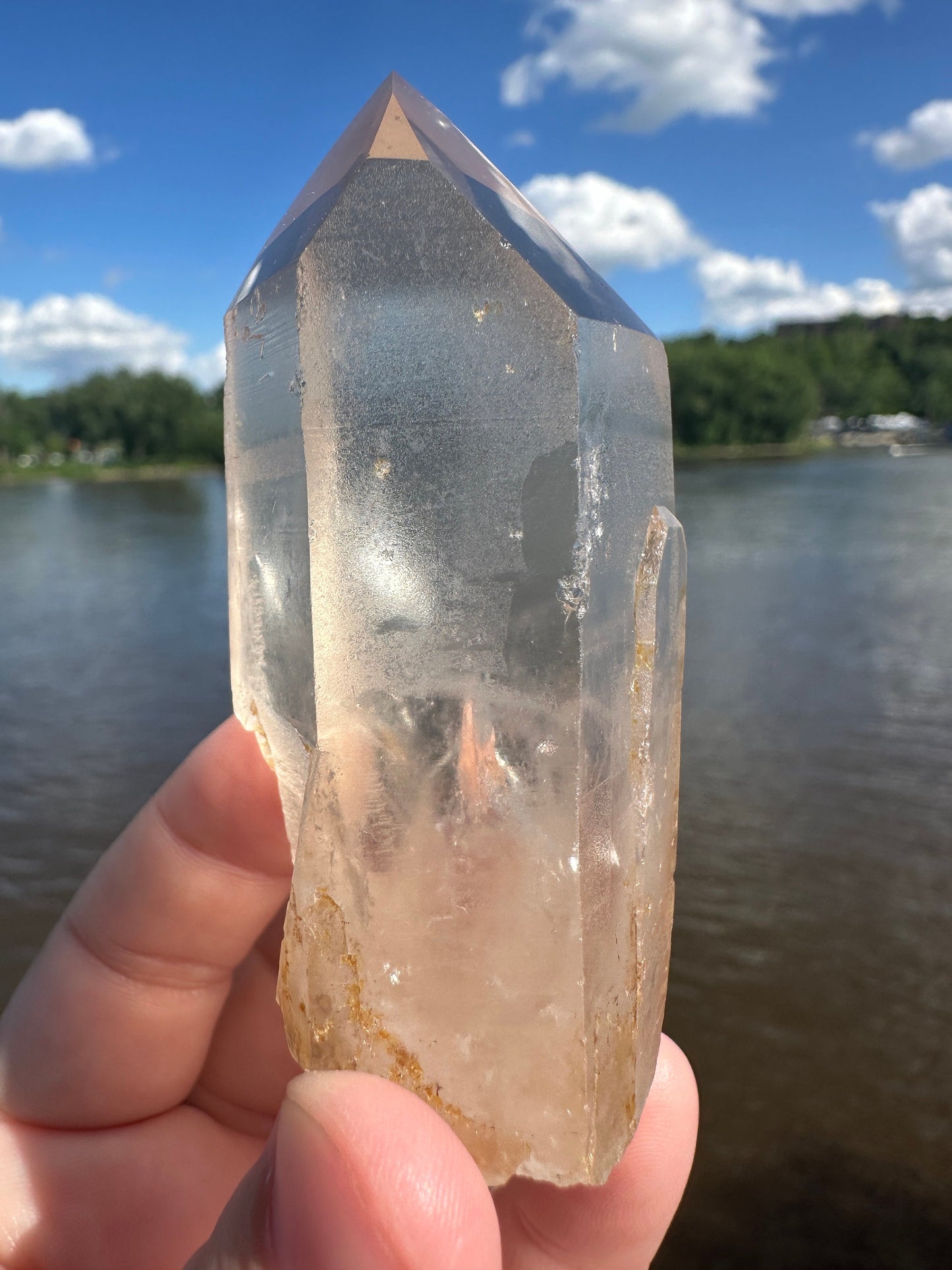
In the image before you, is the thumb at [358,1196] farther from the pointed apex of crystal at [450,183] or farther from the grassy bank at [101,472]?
the grassy bank at [101,472]

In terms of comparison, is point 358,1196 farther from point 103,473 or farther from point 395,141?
point 103,473

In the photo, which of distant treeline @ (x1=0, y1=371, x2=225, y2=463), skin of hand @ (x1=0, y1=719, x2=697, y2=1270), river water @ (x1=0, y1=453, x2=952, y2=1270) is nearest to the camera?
skin of hand @ (x1=0, y1=719, x2=697, y2=1270)

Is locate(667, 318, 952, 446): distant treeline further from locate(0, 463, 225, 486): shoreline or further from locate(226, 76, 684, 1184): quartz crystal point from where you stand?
locate(226, 76, 684, 1184): quartz crystal point

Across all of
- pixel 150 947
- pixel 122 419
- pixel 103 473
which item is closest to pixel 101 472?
pixel 103 473

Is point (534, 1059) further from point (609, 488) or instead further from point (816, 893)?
point (816, 893)

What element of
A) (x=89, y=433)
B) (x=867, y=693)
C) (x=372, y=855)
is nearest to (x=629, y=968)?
(x=372, y=855)

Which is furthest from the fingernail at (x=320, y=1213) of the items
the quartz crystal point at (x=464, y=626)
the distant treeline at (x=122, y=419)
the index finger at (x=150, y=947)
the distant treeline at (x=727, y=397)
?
the distant treeline at (x=122, y=419)

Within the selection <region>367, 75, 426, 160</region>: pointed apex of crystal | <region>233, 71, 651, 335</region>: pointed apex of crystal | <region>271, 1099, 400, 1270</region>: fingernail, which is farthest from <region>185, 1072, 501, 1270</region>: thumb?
<region>367, 75, 426, 160</region>: pointed apex of crystal

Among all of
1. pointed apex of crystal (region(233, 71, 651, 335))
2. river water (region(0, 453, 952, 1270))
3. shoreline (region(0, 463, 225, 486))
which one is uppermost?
shoreline (region(0, 463, 225, 486))
